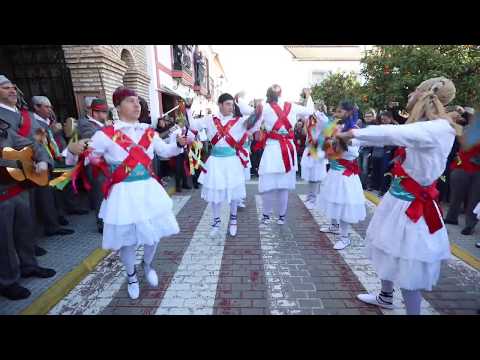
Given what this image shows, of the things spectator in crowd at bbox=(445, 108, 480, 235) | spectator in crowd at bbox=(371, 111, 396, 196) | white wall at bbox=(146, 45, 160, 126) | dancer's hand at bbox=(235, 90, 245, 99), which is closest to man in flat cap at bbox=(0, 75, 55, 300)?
dancer's hand at bbox=(235, 90, 245, 99)

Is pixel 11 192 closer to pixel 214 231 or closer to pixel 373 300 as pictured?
pixel 214 231

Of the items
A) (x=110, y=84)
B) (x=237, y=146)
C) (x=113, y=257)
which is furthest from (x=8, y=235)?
(x=110, y=84)

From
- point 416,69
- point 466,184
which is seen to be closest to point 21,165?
point 466,184

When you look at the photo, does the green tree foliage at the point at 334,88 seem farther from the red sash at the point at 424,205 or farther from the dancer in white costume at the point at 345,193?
the red sash at the point at 424,205

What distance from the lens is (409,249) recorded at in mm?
2199

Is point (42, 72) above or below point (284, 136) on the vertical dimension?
above

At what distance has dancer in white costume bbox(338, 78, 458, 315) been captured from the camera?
6.47 feet

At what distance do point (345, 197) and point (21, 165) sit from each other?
4.02m

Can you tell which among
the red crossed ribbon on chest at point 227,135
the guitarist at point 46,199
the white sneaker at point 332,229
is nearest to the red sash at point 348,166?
the white sneaker at point 332,229

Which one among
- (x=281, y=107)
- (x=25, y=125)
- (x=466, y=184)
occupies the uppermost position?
(x=281, y=107)

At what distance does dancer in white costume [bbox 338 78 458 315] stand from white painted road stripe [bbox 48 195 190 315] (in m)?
2.88

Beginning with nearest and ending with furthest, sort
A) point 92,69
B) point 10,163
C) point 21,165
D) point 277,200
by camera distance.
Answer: point 10,163, point 21,165, point 277,200, point 92,69

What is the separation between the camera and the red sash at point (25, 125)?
322cm

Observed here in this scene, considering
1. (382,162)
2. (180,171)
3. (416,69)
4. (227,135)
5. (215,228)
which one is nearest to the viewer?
(227,135)
